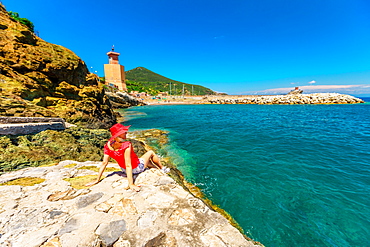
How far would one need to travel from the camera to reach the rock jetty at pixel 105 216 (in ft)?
7.50

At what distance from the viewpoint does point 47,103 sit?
11336mm

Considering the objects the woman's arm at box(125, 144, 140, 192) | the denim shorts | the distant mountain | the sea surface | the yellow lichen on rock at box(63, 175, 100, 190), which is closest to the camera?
the woman's arm at box(125, 144, 140, 192)

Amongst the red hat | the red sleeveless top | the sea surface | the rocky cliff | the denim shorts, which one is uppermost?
the rocky cliff

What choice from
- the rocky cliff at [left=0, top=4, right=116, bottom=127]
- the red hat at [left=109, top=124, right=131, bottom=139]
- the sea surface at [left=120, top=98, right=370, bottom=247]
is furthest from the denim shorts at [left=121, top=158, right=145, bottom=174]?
the rocky cliff at [left=0, top=4, right=116, bottom=127]

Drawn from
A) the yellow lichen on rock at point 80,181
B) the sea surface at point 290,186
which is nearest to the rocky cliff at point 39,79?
the yellow lichen on rock at point 80,181

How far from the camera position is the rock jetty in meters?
2.29

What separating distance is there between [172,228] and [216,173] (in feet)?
19.7

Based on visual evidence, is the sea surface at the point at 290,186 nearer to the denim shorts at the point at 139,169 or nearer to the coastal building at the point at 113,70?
the denim shorts at the point at 139,169

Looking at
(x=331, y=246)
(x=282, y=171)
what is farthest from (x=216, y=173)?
(x=331, y=246)

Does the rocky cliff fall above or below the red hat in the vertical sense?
above

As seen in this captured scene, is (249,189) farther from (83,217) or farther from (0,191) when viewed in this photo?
(0,191)

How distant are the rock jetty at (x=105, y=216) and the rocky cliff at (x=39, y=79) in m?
6.52

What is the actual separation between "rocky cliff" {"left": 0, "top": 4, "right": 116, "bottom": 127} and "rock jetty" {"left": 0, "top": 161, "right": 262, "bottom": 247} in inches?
257

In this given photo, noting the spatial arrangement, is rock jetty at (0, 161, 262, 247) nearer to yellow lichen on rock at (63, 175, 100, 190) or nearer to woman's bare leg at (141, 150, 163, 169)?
yellow lichen on rock at (63, 175, 100, 190)
